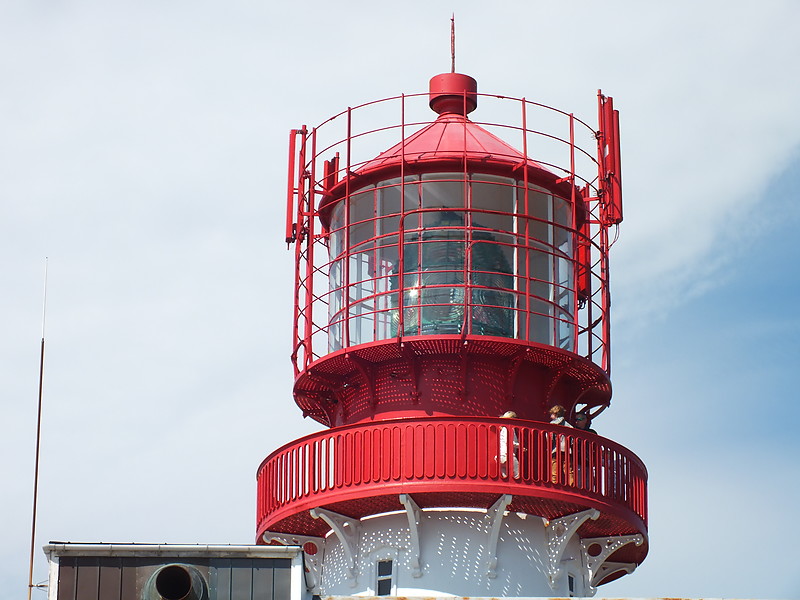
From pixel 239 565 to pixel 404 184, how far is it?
370 inches

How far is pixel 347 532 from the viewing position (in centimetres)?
4097

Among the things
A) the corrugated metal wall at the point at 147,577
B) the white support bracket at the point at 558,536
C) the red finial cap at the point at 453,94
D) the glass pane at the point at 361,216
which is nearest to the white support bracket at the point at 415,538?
the white support bracket at the point at 558,536

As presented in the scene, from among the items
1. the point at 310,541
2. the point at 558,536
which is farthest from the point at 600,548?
the point at 310,541

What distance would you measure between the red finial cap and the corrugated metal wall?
467 inches

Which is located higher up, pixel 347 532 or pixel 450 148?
pixel 450 148

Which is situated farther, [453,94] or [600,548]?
[453,94]

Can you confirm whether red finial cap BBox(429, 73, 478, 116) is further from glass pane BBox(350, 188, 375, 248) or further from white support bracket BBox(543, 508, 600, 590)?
white support bracket BBox(543, 508, 600, 590)

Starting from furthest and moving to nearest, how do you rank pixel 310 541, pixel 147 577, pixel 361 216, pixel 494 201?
pixel 361 216 < pixel 494 201 < pixel 310 541 < pixel 147 577

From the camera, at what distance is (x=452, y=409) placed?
4097 centimetres

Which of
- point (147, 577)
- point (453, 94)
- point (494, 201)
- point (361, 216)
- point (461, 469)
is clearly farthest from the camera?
point (453, 94)

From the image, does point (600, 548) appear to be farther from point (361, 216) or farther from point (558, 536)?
point (361, 216)

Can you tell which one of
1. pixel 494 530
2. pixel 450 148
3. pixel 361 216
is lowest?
pixel 494 530

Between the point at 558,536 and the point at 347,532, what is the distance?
11.3 ft

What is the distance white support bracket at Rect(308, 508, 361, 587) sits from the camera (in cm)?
4066
